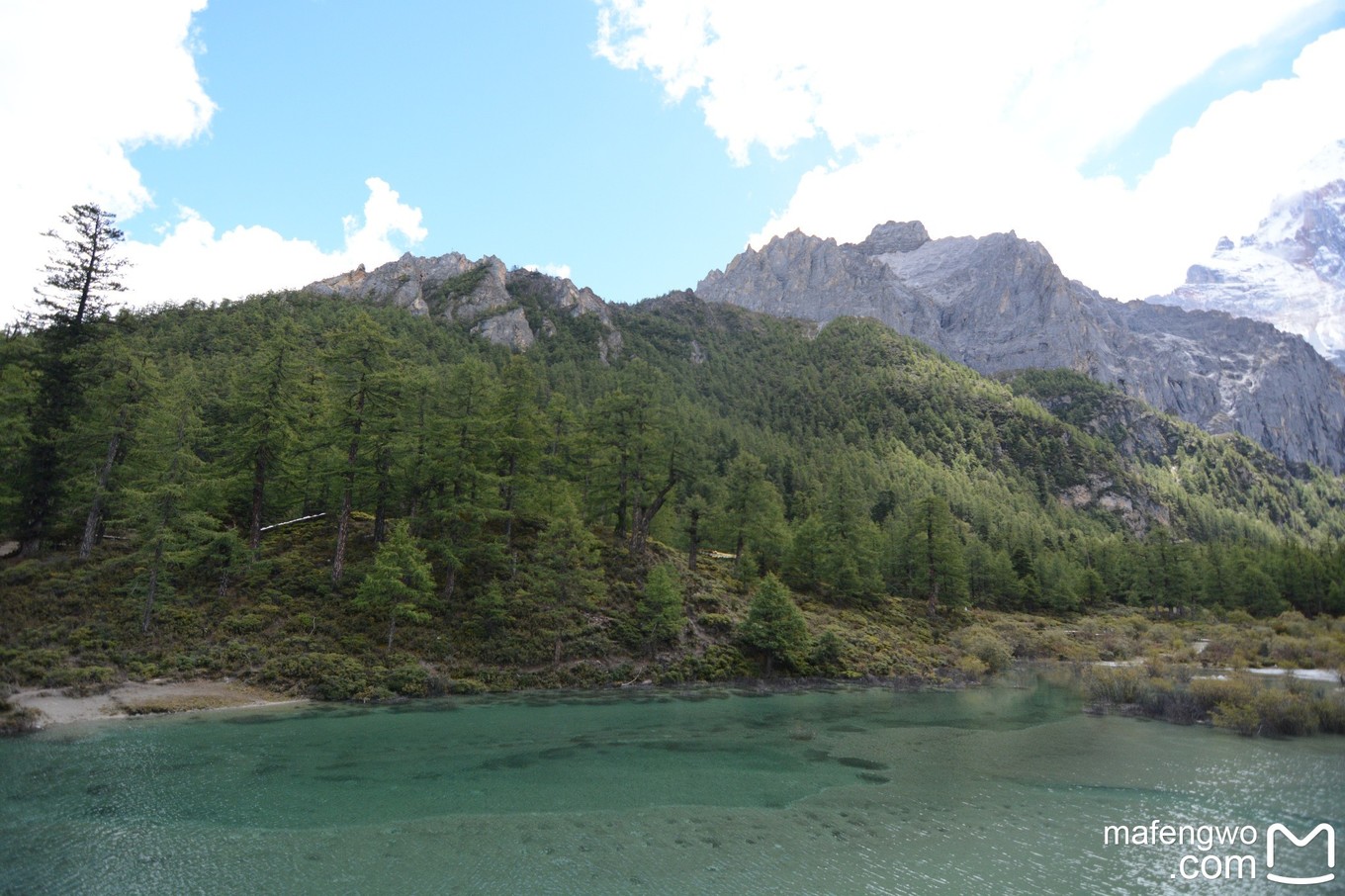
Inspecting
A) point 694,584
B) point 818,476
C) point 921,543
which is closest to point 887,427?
point 818,476

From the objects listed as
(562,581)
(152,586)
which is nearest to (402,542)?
(562,581)

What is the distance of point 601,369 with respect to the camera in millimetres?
166875

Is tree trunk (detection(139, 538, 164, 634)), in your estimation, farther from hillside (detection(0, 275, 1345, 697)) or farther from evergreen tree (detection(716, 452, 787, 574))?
evergreen tree (detection(716, 452, 787, 574))

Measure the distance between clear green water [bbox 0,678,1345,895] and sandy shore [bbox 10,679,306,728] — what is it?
6.14ft

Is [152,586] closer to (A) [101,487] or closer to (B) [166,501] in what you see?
(B) [166,501]

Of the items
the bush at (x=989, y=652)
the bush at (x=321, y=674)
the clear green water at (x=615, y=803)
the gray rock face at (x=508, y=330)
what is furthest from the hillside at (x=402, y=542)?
the gray rock face at (x=508, y=330)

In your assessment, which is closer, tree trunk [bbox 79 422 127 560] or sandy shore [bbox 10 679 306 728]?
sandy shore [bbox 10 679 306 728]

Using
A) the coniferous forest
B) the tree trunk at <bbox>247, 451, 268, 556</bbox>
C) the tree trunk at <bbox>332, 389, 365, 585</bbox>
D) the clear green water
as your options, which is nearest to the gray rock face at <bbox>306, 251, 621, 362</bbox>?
the coniferous forest

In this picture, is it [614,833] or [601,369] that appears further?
[601,369]

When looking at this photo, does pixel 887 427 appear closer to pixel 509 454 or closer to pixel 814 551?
pixel 814 551

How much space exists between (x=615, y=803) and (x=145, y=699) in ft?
80.0

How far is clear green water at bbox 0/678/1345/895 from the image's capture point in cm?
1534

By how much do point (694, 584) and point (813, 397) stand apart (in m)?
142

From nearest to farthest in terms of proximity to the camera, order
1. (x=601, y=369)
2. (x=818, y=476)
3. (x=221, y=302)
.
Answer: (x=818, y=476) → (x=221, y=302) → (x=601, y=369)
